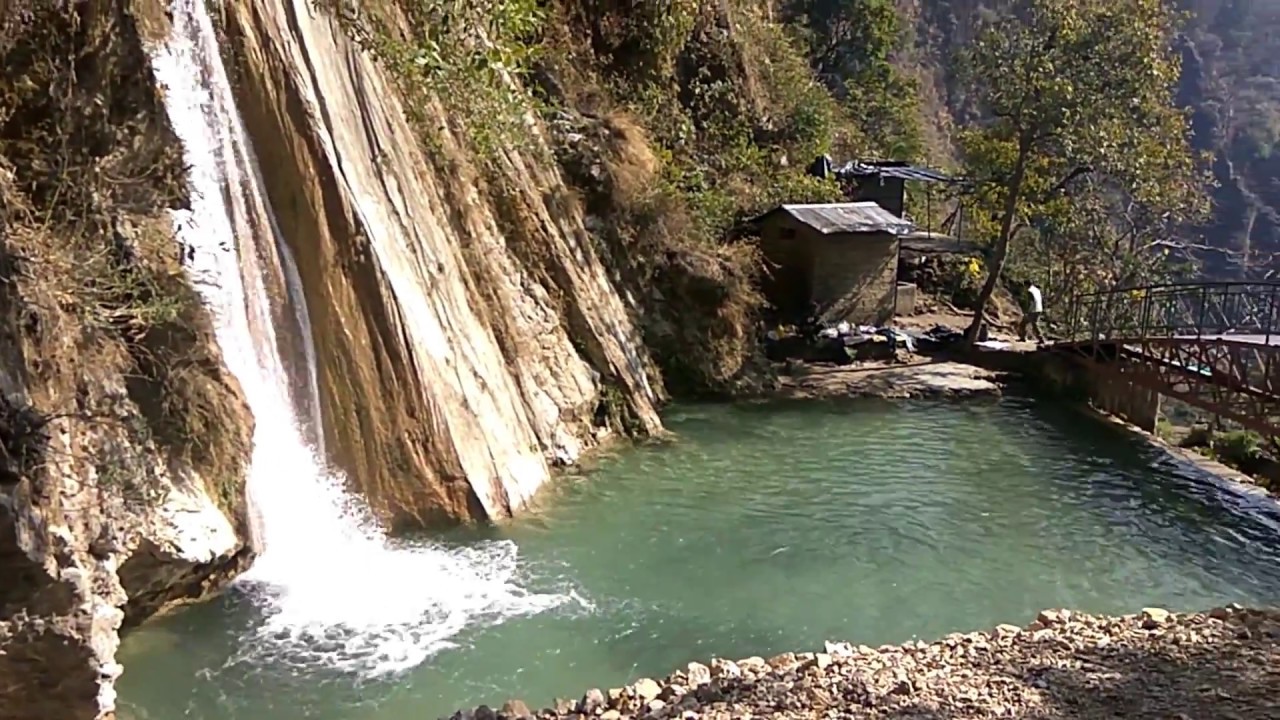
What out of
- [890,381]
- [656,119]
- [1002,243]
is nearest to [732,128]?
[656,119]

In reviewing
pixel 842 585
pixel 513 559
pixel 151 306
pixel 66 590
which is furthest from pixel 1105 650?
pixel 151 306

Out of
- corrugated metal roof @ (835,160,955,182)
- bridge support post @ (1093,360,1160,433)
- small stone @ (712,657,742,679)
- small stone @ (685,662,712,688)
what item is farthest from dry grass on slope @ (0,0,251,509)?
corrugated metal roof @ (835,160,955,182)

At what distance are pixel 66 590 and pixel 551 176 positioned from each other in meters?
11.3

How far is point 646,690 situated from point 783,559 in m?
4.17

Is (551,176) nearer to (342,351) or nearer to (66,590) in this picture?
(342,351)

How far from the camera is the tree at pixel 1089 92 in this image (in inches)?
776

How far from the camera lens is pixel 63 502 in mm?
6562

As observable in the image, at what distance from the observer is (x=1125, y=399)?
712 inches

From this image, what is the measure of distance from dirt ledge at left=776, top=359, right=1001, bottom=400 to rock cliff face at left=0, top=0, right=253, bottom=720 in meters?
11.6

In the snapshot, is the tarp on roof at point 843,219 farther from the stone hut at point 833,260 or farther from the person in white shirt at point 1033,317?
the person in white shirt at point 1033,317

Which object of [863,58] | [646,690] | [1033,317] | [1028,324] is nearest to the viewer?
[646,690]

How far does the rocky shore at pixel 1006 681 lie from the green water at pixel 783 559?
132cm

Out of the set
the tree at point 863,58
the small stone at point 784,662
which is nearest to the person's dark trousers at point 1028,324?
the tree at point 863,58

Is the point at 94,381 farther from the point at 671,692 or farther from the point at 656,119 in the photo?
the point at 656,119
